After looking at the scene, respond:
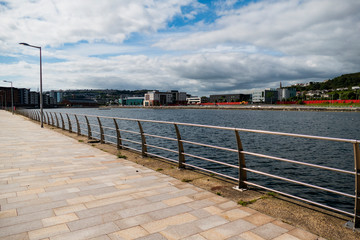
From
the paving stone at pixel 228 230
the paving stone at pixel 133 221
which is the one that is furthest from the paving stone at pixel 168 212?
the paving stone at pixel 228 230

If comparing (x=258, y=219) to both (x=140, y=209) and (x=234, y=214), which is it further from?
(x=140, y=209)

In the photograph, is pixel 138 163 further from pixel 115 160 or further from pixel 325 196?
pixel 325 196

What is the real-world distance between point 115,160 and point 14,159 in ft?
12.6

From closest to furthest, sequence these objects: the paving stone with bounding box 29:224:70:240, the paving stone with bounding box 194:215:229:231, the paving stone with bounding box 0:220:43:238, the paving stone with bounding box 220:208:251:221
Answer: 1. the paving stone with bounding box 29:224:70:240
2. the paving stone with bounding box 0:220:43:238
3. the paving stone with bounding box 194:215:229:231
4. the paving stone with bounding box 220:208:251:221

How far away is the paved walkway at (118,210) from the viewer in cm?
391

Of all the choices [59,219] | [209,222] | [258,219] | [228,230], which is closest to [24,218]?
[59,219]

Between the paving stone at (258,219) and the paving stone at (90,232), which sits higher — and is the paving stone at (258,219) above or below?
below

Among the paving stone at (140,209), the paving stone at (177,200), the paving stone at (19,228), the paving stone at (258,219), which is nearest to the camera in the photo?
the paving stone at (19,228)

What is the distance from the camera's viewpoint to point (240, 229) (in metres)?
4.00

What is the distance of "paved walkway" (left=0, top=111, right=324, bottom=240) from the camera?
3906 mm

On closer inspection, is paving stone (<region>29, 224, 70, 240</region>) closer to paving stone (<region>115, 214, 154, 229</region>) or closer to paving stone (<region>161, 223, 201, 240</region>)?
paving stone (<region>115, 214, 154, 229</region>)

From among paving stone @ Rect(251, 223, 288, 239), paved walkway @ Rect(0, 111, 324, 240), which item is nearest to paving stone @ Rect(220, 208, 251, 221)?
paved walkway @ Rect(0, 111, 324, 240)

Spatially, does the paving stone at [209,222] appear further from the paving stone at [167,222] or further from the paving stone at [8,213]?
the paving stone at [8,213]

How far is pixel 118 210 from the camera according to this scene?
4781 millimetres
